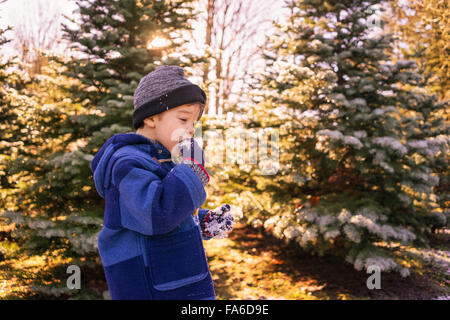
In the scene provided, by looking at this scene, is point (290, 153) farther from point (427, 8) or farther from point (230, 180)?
point (427, 8)

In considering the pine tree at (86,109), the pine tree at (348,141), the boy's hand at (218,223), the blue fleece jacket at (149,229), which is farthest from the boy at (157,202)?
the pine tree at (348,141)

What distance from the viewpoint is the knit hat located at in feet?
4.62

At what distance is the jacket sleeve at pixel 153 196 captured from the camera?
3.67ft

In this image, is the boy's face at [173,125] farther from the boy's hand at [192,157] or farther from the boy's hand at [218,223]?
the boy's hand at [218,223]

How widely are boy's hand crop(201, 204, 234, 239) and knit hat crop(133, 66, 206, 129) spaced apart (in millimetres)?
672

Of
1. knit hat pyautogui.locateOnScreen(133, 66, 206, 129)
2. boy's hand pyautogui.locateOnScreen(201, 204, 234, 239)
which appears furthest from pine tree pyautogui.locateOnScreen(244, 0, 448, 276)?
knit hat pyautogui.locateOnScreen(133, 66, 206, 129)

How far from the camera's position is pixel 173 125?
1431 millimetres

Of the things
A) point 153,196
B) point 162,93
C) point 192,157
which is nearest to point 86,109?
point 162,93

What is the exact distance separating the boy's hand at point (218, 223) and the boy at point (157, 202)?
0.34m

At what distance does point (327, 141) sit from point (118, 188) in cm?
427

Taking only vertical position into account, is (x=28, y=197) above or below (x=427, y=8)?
below

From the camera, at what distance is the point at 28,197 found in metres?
4.47

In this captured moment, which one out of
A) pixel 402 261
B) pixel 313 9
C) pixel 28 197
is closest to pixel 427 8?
pixel 313 9
